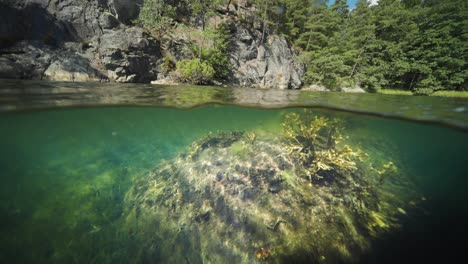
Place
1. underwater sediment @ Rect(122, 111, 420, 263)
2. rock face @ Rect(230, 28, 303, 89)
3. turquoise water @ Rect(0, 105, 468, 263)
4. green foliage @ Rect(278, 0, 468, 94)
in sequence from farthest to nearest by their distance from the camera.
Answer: rock face @ Rect(230, 28, 303, 89) < green foliage @ Rect(278, 0, 468, 94) < underwater sediment @ Rect(122, 111, 420, 263) < turquoise water @ Rect(0, 105, 468, 263)

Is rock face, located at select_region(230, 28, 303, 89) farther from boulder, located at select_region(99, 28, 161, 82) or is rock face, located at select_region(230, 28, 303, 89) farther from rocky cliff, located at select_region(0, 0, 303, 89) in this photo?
boulder, located at select_region(99, 28, 161, 82)

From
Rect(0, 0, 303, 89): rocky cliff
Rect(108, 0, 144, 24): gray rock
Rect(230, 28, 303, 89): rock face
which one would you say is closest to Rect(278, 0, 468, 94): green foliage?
Rect(230, 28, 303, 89): rock face

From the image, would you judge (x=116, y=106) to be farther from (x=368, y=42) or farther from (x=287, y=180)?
(x=368, y=42)

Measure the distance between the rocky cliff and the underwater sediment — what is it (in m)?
16.7

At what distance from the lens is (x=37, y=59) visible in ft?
52.8

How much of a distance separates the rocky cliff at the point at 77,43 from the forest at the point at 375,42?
385 centimetres

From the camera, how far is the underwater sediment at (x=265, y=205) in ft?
14.6

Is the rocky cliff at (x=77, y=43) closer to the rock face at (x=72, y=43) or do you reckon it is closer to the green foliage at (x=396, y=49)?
the rock face at (x=72, y=43)

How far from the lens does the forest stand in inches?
962

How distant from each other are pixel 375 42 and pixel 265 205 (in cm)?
3617

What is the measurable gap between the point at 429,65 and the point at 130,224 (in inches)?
1582

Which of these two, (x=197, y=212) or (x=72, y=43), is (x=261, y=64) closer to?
(x=72, y=43)

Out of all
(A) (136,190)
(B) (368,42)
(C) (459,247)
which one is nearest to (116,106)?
(A) (136,190)

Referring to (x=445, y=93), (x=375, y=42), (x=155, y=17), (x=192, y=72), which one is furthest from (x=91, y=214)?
(x=445, y=93)
